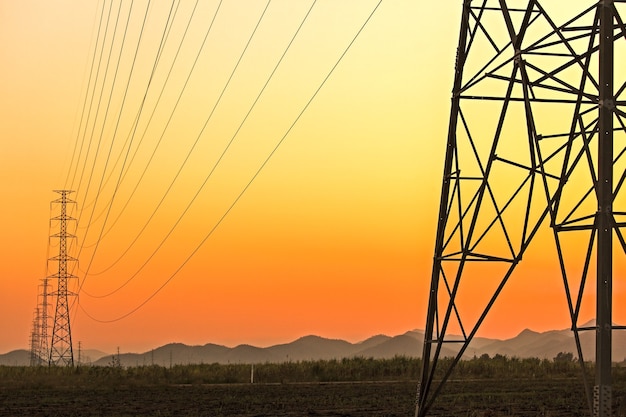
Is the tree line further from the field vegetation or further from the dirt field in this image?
the dirt field

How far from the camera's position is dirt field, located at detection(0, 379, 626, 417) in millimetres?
31062

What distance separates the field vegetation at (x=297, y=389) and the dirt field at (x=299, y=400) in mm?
33

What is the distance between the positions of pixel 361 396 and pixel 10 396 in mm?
14026

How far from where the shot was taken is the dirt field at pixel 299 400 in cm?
3106

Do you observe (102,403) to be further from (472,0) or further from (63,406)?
(472,0)

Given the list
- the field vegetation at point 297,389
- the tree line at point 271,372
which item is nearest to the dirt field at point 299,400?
the field vegetation at point 297,389

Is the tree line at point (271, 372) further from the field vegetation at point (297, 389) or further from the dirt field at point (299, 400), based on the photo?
the dirt field at point (299, 400)

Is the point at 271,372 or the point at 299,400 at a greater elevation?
the point at 271,372

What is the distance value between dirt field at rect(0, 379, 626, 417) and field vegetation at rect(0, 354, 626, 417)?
33 millimetres

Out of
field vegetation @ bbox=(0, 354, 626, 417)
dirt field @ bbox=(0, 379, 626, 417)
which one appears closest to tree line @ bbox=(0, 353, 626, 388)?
field vegetation @ bbox=(0, 354, 626, 417)

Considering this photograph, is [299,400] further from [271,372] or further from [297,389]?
[271,372]

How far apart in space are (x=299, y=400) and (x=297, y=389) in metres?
7.40

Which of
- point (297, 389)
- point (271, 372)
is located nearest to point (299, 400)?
point (297, 389)

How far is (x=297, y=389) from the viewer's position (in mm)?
43469
